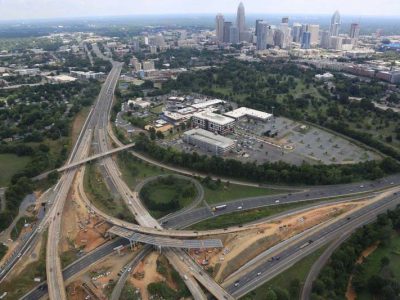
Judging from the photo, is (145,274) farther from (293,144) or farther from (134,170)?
(293,144)

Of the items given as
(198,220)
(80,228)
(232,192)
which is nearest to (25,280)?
(80,228)

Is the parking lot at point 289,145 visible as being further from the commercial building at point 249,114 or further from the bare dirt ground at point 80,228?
the bare dirt ground at point 80,228

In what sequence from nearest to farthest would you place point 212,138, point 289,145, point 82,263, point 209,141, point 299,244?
point 82,263, point 299,244, point 209,141, point 212,138, point 289,145

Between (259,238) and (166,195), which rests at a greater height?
(166,195)

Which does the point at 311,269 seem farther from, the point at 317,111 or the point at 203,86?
the point at 203,86

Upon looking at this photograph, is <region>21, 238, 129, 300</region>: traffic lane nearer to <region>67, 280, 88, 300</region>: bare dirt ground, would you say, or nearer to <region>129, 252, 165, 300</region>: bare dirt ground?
<region>67, 280, 88, 300</region>: bare dirt ground

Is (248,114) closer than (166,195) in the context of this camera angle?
No

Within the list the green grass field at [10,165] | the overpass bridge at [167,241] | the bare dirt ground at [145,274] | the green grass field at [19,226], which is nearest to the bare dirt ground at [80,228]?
the overpass bridge at [167,241]

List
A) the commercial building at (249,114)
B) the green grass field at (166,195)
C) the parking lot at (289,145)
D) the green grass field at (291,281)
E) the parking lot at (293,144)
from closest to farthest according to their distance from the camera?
the green grass field at (291,281) < the green grass field at (166,195) < the parking lot at (289,145) < the parking lot at (293,144) < the commercial building at (249,114)
